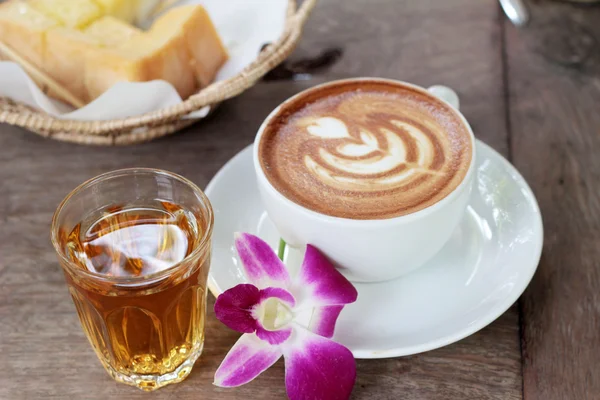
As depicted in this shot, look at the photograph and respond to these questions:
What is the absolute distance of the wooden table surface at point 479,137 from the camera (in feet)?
2.07

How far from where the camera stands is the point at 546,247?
767 millimetres

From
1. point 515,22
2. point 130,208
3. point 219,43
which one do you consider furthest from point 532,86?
point 130,208

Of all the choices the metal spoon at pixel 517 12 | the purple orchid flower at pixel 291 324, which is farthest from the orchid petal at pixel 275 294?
the metal spoon at pixel 517 12

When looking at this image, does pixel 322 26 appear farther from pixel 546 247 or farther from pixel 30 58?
pixel 546 247

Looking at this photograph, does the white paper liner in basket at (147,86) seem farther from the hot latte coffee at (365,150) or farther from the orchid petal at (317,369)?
the orchid petal at (317,369)

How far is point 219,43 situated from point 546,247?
1.86 feet

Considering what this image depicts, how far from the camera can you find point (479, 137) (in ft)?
3.06

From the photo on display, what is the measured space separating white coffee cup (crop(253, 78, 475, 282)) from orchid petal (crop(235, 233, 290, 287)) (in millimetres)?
32

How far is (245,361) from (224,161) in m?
0.36

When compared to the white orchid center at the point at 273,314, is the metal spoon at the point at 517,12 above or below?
below

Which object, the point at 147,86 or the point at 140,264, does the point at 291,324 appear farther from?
the point at 147,86

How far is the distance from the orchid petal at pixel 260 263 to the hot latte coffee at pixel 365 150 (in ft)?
0.20

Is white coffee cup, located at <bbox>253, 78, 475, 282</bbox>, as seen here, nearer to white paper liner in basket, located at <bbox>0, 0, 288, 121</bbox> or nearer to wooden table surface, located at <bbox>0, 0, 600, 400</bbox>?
wooden table surface, located at <bbox>0, 0, 600, 400</bbox>

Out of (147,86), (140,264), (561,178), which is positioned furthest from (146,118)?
(561,178)
